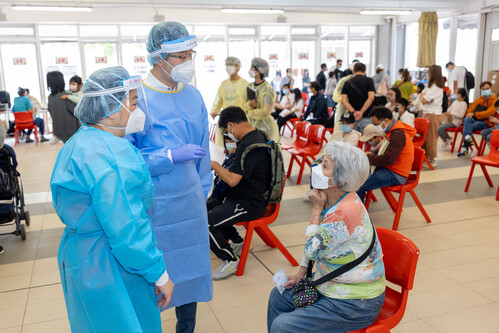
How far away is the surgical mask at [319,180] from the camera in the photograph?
2.02 m

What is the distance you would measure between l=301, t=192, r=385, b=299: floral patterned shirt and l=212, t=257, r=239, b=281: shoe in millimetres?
1503

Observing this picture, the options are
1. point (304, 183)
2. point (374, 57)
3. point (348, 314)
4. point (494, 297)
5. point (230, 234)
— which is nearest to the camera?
point (348, 314)

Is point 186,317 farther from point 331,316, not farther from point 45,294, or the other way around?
point 45,294

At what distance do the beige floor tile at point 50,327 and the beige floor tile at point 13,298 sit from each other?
350 mm

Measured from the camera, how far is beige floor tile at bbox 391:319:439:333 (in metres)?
2.58

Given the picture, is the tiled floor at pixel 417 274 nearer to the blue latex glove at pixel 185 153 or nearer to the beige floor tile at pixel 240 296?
the beige floor tile at pixel 240 296

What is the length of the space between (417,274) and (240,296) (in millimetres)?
1322

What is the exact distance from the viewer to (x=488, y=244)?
380 centimetres

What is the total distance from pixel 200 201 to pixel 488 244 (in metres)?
2.80

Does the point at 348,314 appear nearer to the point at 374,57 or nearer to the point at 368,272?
the point at 368,272

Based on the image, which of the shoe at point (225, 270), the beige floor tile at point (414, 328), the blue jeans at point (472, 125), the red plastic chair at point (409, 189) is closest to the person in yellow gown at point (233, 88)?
the red plastic chair at point (409, 189)

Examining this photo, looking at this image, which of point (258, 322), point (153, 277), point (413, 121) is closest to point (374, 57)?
point (413, 121)

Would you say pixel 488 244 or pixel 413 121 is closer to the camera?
pixel 488 244

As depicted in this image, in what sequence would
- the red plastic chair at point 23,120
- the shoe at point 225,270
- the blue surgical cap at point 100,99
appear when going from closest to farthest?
1. the blue surgical cap at point 100,99
2. the shoe at point 225,270
3. the red plastic chair at point 23,120
